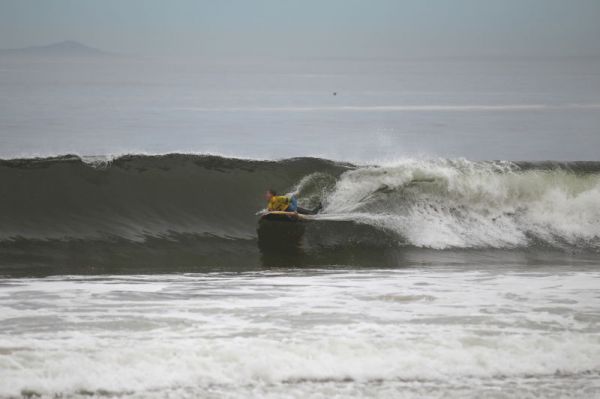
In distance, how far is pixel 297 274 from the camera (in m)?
12.8

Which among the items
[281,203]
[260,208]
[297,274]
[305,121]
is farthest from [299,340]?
[305,121]

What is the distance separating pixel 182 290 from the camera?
1116 centimetres

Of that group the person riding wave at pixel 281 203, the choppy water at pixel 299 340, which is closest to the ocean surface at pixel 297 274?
the choppy water at pixel 299 340

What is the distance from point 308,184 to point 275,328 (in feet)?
30.9

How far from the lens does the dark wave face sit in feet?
48.3

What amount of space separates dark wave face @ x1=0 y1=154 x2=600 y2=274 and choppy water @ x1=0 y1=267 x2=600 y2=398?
3184 mm

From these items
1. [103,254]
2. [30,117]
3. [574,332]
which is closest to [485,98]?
[30,117]

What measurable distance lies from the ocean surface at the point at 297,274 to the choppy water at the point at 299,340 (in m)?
0.02

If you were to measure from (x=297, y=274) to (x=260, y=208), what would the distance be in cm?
474

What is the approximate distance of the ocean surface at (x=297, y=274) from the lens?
25.8ft

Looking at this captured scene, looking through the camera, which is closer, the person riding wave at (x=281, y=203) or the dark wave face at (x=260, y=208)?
the dark wave face at (x=260, y=208)

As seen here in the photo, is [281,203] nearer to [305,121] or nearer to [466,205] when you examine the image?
[466,205]

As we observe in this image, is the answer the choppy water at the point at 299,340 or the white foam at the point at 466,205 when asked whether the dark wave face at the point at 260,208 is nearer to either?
the white foam at the point at 466,205

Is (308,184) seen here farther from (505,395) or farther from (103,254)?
(505,395)
